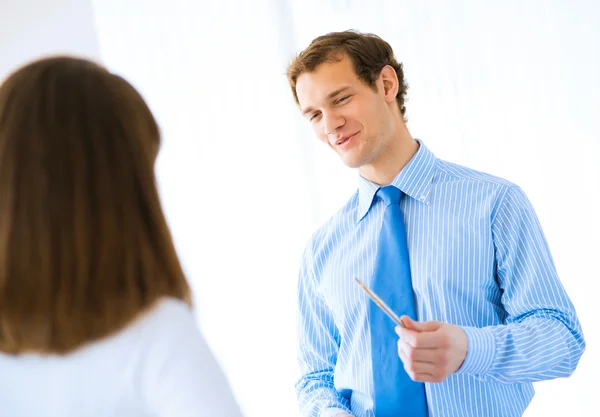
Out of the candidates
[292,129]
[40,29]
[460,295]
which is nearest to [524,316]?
[460,295]

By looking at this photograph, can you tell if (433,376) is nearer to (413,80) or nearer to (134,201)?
(134,201)

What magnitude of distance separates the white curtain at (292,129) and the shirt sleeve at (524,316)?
878 mm

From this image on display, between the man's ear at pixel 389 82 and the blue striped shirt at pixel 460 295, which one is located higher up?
the man's ear at pixel 389 82

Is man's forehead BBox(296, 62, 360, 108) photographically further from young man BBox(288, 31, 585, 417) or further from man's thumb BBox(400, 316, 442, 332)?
man's thumb BBox(400, 316, 442, 332)

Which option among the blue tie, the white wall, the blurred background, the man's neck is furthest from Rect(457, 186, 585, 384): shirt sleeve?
the white wall

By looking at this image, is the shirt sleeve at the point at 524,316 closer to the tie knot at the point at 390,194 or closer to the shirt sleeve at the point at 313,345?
the tie knot at the point at 390,194

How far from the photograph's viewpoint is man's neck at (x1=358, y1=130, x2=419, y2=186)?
1.76m

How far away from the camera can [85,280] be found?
2.80 ft

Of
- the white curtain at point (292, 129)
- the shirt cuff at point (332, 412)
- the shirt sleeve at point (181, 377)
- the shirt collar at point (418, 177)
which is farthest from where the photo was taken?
the white curtain at point (292, 129)

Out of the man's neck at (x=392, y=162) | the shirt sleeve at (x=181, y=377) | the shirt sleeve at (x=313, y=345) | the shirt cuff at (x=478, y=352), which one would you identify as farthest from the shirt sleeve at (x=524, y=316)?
the shirt sleeve at (x=181, y=377)

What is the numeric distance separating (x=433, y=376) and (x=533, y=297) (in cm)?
32

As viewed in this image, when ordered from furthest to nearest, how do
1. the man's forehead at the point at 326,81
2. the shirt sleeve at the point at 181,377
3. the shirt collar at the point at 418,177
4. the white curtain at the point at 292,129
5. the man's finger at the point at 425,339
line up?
1. the white curtain at the point at 292,129
2. the man's forehead at the point at 326,81
3. the shirt collar at the point at 418,177
4. the man's finger at the point at 425,339
5. the shirt sleeve at the point at 181,377

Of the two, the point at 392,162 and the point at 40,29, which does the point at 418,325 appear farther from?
the point at 40,29

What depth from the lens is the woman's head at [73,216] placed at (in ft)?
2.80
